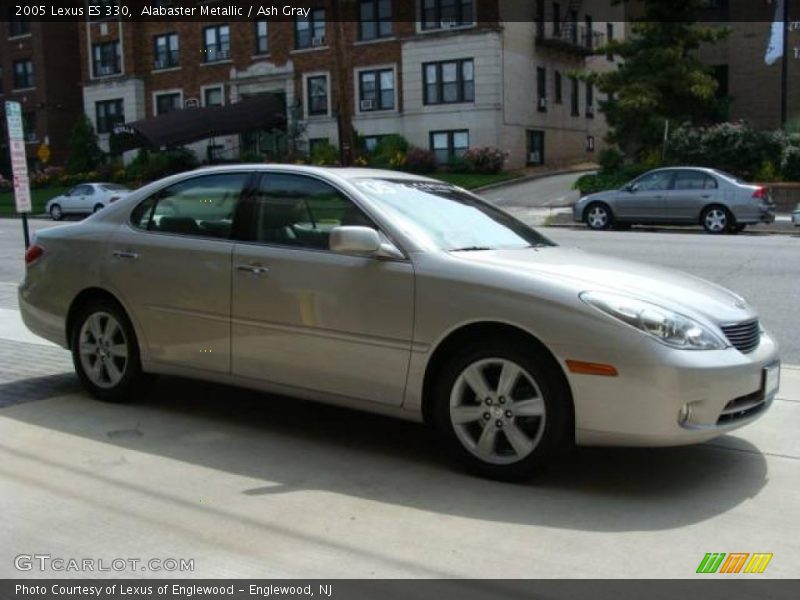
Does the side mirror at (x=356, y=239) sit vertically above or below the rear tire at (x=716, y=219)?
above

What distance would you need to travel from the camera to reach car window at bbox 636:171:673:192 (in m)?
21.2

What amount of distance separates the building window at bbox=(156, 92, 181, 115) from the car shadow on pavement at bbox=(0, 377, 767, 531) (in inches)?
1663

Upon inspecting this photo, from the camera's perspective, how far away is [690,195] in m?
20.8

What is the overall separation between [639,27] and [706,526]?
2678 cm

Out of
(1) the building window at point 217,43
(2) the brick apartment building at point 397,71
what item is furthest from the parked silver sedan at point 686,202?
(1) the building window at point 217,43

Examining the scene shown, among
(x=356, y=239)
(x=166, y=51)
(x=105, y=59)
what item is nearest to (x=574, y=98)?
(x=166, y=51)

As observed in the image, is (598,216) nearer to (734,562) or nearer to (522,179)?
(522,179)

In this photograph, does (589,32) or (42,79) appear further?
(42,79)

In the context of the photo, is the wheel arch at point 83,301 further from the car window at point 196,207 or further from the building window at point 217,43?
the building window at point 217,43

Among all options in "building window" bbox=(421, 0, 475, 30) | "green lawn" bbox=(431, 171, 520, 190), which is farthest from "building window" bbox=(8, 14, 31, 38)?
"green lawn" bbox=(431, 171, 520, 190)

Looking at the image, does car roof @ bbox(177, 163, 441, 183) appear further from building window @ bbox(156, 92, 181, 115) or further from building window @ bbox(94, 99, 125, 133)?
building window @ bbox(94, 99, 125, 133)

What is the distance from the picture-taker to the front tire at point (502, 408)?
437cm

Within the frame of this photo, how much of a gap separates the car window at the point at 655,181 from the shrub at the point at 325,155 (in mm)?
18700

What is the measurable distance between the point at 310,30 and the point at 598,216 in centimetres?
2342
